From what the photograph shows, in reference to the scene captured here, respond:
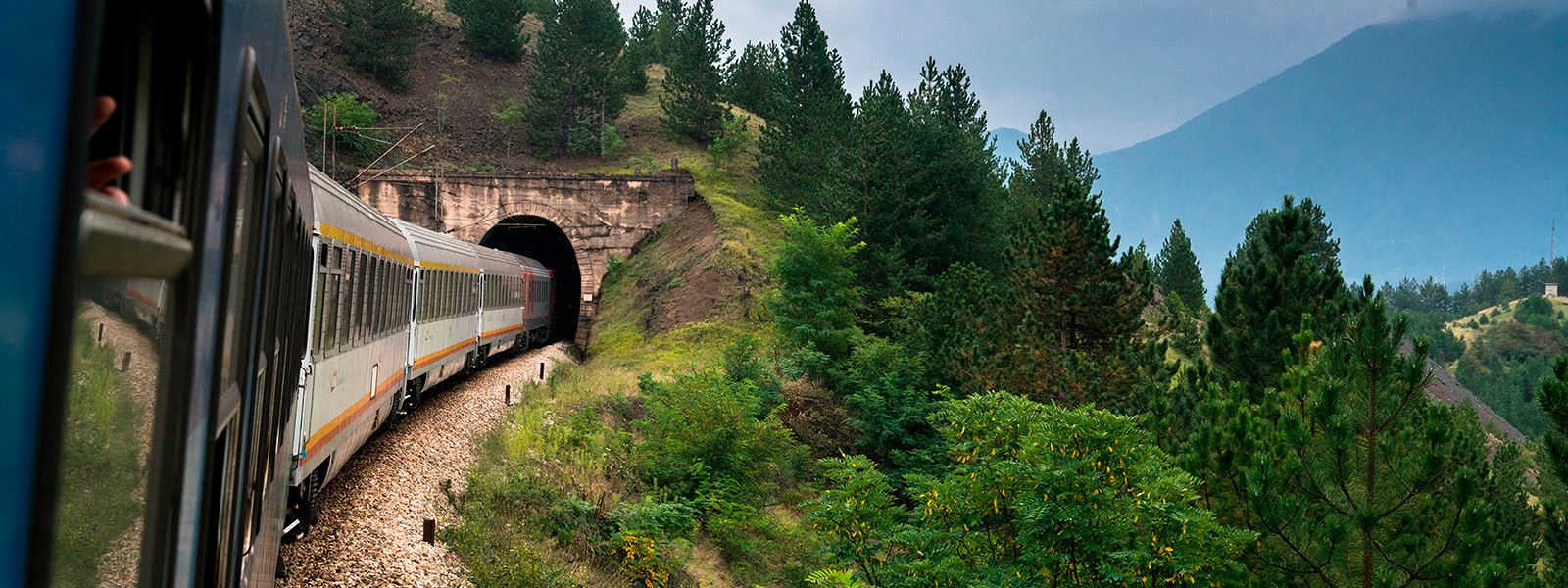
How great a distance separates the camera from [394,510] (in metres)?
10.2

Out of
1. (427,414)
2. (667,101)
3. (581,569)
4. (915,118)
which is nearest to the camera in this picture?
(581,569)

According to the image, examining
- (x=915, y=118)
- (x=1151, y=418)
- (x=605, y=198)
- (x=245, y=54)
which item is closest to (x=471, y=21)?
(x=605, y=198)

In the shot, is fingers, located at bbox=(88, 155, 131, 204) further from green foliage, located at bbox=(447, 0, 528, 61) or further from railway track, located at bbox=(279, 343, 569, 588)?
green foliage, located at bbox=(447, 0, 528, 61)

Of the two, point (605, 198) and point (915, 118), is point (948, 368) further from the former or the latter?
point (605, 198)

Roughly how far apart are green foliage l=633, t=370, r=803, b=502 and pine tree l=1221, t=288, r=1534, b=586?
9.27 metres

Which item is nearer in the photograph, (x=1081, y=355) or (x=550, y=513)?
(x=550, y=513)

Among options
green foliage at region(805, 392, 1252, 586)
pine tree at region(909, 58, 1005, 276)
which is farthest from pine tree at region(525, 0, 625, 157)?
green foliage at region(805, 392, 1252, 586)

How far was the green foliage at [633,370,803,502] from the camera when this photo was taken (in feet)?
51.0

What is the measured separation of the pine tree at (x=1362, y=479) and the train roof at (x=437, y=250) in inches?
428

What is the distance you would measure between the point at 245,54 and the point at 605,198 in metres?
40.0

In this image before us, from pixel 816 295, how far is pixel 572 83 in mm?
35350

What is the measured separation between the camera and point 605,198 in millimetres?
41375

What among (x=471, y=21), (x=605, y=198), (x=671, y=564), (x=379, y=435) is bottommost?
(x=671, y=564)

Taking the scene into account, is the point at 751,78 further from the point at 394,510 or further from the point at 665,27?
the point at 394,510
